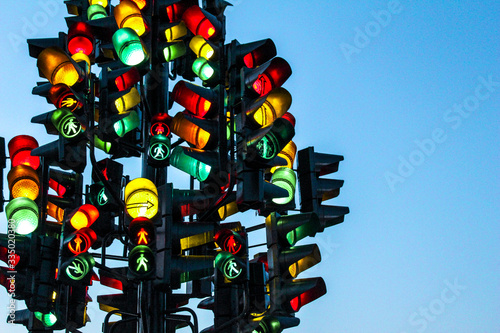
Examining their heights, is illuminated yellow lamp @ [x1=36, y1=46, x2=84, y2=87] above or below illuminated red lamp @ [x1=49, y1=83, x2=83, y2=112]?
above

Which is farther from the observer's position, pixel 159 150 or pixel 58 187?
pixel 58 187

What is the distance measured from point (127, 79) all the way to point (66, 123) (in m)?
0.83

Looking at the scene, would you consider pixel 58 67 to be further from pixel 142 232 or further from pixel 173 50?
pixel 142 232

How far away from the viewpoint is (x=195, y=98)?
220 inches

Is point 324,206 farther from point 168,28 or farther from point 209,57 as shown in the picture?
point 168,28

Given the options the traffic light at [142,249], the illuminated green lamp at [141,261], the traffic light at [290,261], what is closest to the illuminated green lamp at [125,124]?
the traffic light at [142,249]

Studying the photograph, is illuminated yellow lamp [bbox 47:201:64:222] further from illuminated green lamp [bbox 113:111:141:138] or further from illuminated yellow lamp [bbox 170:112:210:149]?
illuminated yellow lamp [bbox 170:112:210:149]

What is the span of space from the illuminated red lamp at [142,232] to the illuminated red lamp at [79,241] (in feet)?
1.83

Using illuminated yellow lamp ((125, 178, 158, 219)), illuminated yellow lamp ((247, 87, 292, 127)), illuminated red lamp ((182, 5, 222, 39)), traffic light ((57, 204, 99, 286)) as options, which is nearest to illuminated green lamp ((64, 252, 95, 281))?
traffic light ((57, 204, 99, 286))

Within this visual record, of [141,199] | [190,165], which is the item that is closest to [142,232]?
[141,199]

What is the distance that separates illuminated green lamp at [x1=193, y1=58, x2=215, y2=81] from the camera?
231 inches

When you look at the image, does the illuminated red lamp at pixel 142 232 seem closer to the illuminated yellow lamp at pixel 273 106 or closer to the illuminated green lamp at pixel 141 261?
the illuminated green lamp at pixel 141 261

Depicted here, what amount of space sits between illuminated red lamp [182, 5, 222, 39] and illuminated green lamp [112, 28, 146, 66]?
2.39ft

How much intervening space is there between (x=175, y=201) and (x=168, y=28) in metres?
2.13
